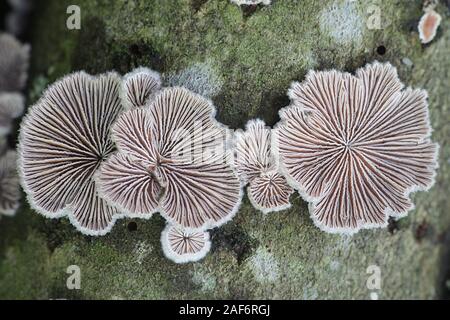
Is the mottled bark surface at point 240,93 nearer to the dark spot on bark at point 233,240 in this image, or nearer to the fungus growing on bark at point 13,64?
the dark spot on bark at point 233,240

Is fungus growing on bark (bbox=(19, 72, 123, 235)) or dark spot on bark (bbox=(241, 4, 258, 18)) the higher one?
dark spot on bark (bbox=(241, 4, 258, 18))

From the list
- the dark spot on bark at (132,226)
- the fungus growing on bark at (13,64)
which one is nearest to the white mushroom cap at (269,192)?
the dark spot on bark at (132,226)

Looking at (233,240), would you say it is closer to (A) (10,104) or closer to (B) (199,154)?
(B) (199,154)

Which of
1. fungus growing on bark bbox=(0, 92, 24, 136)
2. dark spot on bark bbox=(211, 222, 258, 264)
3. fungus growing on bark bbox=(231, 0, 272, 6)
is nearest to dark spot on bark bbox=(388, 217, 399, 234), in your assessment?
dark spot on bark bbox=(211, 222, 258, 264)

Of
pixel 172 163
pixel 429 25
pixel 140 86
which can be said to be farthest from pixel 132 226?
pixel 429 25

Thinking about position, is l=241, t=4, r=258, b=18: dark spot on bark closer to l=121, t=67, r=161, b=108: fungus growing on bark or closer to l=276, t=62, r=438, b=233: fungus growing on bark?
l=276, t=62, r=438, b=233: fungus growing on bark

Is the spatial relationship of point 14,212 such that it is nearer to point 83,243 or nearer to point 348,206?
point 83,243
